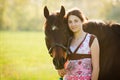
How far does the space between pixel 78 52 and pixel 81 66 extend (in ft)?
0.56

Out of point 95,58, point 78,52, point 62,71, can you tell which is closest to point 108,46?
point 95,58

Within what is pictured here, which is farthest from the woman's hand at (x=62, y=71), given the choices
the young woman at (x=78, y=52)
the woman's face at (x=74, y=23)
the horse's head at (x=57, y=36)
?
the woman's face at (x=74, y=23)

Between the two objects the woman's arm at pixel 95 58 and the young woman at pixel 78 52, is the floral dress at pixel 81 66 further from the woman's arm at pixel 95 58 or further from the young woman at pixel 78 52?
the woman's arm at pixel 95 58

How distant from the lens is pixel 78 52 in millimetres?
4594

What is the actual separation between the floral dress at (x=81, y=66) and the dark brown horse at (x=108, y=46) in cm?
13

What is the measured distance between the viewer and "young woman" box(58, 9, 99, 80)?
4547mm

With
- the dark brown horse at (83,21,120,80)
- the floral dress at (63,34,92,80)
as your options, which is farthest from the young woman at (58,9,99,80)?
the dark brown horse at (83,21,120,80)

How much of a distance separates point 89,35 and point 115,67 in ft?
1.58

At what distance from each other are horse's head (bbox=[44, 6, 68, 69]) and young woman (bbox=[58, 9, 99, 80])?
0.14m

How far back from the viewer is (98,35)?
4.53 metres

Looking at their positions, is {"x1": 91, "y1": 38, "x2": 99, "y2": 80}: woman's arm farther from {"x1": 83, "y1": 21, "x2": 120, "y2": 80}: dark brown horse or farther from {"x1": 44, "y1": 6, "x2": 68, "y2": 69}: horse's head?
{"x1": 44, "y1": 6, "x2": 68, "y2": 69}: horse's head

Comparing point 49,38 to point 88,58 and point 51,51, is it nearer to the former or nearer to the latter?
point 51,51

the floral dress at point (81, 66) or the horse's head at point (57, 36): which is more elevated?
the horse's head at point (57, 36)

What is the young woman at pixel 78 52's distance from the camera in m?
4.55
